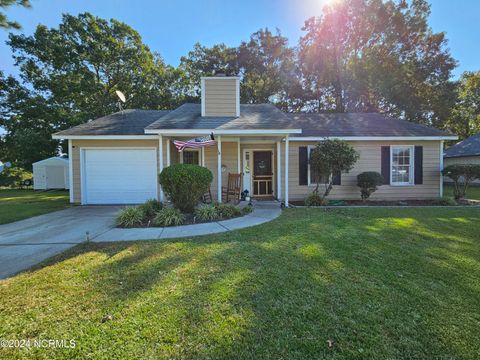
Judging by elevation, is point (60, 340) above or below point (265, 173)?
below

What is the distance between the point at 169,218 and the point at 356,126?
363 inches

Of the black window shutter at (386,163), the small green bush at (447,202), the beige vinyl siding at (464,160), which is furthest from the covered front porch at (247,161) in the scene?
the beige vinyl siding at (464,160)

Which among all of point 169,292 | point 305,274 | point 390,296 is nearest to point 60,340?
point 169,292

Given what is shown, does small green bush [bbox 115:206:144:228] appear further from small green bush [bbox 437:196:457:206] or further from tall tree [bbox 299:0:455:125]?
tall tree [bbox 299:0:455:125]

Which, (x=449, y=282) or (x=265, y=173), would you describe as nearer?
(x=449, y=282)

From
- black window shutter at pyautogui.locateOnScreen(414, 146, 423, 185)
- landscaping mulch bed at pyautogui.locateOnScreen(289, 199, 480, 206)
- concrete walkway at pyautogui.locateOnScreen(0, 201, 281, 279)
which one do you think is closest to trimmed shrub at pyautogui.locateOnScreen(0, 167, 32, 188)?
concrete walkway at pyautogui.locateOnScreen(0, 201, 281, 279)

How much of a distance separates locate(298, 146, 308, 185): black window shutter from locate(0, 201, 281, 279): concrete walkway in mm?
2935

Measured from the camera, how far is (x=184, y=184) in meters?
6.28

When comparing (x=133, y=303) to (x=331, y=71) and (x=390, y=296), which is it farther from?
(x=331, y=71)

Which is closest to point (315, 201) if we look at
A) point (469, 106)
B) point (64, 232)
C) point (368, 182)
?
point (368, 182)

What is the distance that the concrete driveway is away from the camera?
3.93 metres

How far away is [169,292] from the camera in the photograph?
282cm

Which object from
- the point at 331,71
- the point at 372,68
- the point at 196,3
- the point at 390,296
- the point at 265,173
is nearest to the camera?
the point at 390,296

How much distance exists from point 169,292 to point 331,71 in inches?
839
